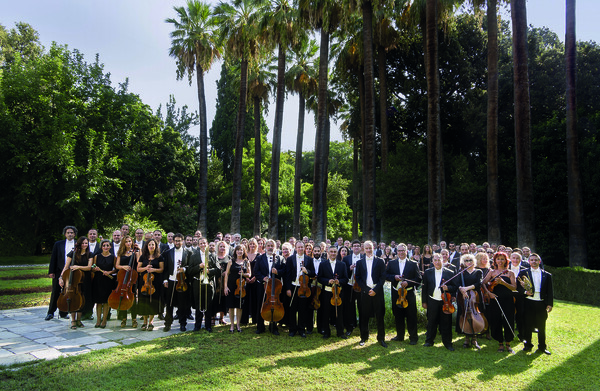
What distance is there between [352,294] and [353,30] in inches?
723

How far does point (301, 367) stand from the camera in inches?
259

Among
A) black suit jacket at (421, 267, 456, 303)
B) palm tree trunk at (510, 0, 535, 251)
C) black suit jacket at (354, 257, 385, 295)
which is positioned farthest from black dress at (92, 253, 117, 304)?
palm tree trunk at (510, 0, 535, 251)

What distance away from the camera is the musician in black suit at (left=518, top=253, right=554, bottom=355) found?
7.71 m

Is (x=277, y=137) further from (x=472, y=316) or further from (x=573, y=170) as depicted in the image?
(x=472, y=316)

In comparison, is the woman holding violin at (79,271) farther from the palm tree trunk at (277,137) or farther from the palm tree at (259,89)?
the palm tree at (259,89)

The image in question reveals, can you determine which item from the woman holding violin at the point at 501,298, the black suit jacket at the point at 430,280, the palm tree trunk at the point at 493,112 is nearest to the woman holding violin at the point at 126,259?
the black suit jacket at the point at 430,280

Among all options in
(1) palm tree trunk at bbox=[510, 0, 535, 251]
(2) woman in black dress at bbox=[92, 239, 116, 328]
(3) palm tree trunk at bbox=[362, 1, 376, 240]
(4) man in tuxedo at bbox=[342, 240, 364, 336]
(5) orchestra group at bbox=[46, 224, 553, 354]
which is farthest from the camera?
(3) palm tree trunk at bbox=[362, 1, 376, 240]

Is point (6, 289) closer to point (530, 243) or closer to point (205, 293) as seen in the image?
point (205, 293)

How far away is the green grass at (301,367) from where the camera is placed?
18.9ft

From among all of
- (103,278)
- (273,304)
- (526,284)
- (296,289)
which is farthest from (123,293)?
(526,284)

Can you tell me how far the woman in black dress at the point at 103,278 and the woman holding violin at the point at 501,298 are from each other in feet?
26.8

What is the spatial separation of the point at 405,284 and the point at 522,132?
10.3 metres

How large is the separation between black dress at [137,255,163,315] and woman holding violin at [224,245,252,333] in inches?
Result: 61.6

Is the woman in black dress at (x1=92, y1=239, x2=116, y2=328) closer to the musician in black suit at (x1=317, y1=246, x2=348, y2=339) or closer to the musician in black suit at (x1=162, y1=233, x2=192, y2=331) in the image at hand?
the musician in black suit at (x1=162, y1=233, x2=192, y2=331)
